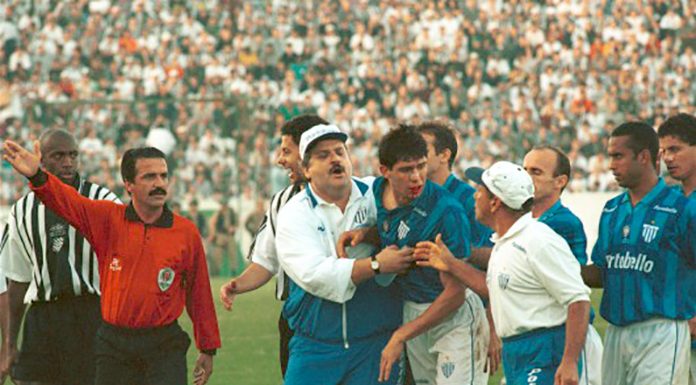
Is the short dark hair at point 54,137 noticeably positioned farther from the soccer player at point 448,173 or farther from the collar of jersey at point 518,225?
the collar of jersey at point 518,225

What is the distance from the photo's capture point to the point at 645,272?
7340 millimetres

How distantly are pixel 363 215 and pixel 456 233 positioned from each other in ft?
1.67

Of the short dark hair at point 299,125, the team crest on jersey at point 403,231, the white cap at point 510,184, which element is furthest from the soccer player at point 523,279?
the short dark hair at point 299,125

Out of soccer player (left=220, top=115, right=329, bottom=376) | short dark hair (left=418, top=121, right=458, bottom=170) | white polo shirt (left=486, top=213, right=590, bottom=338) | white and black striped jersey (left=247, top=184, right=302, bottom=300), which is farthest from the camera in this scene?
short dark hair (left=418, top=121, right=458, bottom=170)

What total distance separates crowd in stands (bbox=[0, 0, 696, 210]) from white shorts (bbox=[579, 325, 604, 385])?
1823 cm

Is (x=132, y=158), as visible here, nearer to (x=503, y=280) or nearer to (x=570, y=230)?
(x=503, y=280)

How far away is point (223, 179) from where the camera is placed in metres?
24.8

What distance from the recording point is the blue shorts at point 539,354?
650 cm

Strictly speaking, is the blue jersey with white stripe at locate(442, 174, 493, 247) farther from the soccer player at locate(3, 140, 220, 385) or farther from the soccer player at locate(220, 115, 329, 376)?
the soccer player at locate(3, 140, 220, 385)

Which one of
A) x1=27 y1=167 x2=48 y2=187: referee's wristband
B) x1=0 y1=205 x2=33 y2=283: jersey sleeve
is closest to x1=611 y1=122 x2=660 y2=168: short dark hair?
x1=27 y1=167 x2=48 y2=187: referee's wristband

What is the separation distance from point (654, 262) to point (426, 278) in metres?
1.27

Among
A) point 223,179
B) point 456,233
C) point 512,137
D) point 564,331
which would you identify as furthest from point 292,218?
point 512,137

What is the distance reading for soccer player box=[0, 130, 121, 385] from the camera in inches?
332

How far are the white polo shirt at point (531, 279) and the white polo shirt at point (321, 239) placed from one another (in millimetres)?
732
